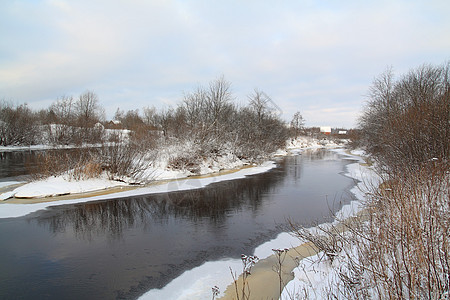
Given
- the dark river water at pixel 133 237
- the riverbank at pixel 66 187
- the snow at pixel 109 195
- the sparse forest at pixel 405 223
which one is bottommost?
the dark river water at pixel 133 237

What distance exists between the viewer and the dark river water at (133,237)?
220 inches

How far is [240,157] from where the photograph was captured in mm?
27891

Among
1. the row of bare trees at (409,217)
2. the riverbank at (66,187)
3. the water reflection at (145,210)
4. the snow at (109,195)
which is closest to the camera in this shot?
the row of bare trees at (409,217)

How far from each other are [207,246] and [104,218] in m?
4.79

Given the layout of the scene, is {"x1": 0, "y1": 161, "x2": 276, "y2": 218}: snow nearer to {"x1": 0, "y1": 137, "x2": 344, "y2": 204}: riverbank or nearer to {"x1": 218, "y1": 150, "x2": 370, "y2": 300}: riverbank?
{"x1": 0, "y1": 137, "x2": 344, "y2": 204}: riverbank

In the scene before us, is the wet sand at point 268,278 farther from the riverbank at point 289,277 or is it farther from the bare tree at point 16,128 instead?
the bare tree at point 16,128

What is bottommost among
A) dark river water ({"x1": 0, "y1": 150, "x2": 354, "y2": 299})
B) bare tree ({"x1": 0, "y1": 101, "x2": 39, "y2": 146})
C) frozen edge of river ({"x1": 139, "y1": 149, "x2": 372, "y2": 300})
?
frozen edge of river ({"x1": 139, "y1": 149, "x2": 372, "y2": 300})

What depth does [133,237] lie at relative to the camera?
8.08 m

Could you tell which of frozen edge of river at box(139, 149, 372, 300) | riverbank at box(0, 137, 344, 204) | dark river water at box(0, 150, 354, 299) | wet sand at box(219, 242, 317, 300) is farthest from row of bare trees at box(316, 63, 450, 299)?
riverbank at box(0, 137, 344, 204)

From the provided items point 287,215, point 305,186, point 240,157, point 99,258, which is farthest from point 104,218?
point 240,157

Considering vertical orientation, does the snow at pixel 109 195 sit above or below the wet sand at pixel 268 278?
above

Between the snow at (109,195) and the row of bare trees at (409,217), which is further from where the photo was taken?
the snow at (109,195)

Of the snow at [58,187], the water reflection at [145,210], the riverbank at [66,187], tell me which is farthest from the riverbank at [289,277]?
the snow at [58,187]

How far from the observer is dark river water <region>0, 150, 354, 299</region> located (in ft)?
18.3
